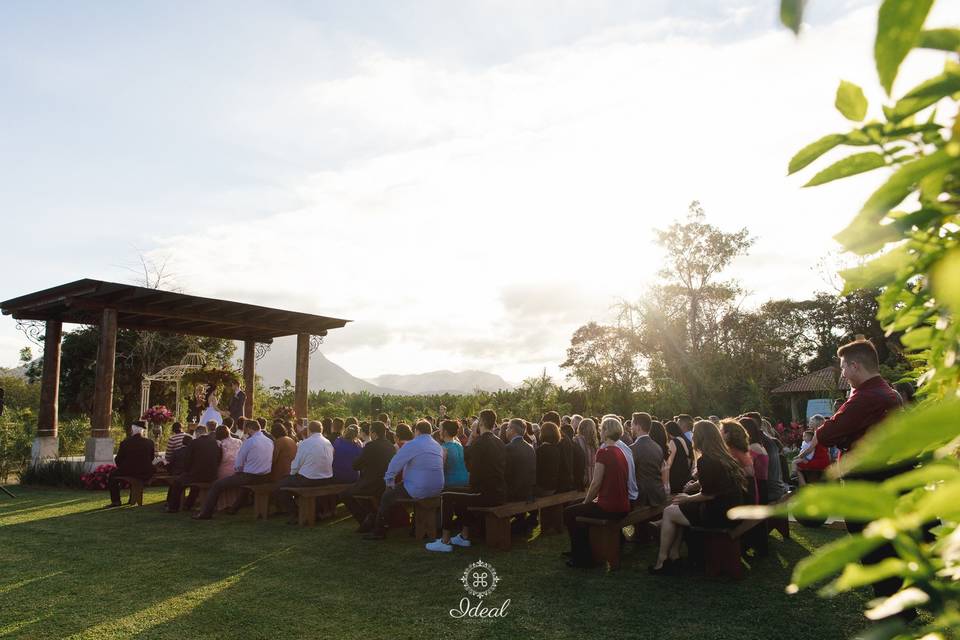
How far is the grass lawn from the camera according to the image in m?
5.34

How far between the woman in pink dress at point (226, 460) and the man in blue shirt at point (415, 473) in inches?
142

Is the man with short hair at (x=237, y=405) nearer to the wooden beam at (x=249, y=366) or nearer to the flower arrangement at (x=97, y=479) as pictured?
the wooden beam at (x=249, y=366)

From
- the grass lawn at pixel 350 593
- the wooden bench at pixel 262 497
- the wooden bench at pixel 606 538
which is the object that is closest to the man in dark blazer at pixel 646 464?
the grass lawn at pixel 350 593

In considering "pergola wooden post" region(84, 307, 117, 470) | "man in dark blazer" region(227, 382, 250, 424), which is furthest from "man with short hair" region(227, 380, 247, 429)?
"pergola wooden post" region(84, 307, 117, 470)

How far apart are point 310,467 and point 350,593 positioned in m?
4.47

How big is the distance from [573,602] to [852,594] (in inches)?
108

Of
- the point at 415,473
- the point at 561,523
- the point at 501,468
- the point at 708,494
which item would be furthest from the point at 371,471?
the point at 708,494

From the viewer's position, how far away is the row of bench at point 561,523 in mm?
6734

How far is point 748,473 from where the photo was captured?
24.4 ft

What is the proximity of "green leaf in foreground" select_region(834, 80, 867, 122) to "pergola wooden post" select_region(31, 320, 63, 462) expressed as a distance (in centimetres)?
1907

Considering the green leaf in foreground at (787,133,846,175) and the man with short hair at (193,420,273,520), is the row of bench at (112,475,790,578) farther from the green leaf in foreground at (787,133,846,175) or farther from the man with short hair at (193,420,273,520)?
the green leaf in foreground at (787,133,846,175)

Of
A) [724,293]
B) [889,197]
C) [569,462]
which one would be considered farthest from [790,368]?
[889,197]

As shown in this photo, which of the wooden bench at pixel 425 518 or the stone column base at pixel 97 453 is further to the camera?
the stone column base at pixel 97 453

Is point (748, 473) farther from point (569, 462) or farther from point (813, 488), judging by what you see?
point (813, 488)
